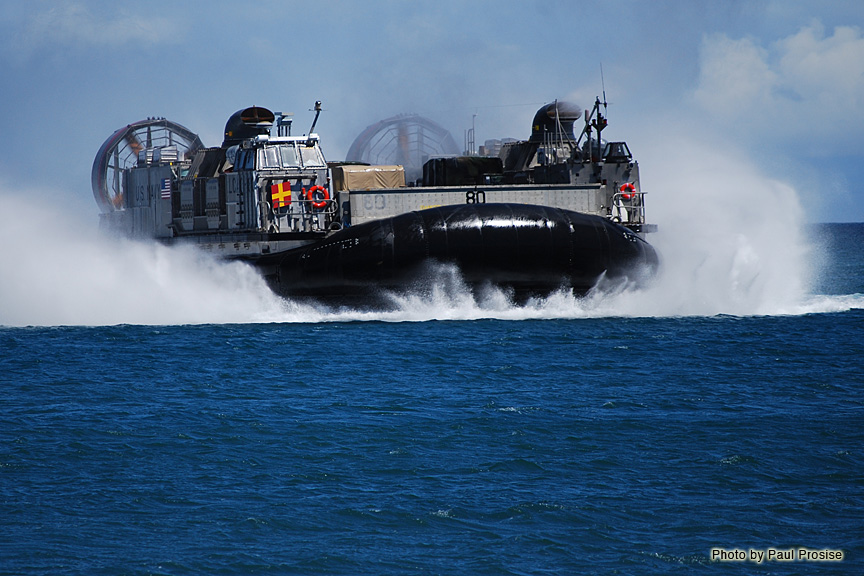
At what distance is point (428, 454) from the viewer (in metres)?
10.4

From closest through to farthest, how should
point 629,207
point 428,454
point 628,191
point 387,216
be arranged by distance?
1. point 428,454
2. point 387,216
3. point 629,207
4. point 628,191

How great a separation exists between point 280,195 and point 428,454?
477 inches

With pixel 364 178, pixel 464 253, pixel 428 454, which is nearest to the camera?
pixel 428 454

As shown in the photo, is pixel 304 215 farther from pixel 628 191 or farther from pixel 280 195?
pixel 628 191

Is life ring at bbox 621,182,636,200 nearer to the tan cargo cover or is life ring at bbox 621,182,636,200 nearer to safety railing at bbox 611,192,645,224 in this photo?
safety railing at bbox 611,192,645,224

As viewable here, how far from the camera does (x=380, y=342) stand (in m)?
17.6

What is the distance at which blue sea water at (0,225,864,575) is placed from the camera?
7.79m

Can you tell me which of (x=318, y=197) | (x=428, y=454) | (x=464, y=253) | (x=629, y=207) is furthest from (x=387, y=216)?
(x=428, y=454)

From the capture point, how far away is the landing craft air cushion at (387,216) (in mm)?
19484

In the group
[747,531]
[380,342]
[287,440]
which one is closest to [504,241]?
[380,342]

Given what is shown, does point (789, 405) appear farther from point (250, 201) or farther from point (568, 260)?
point (250, 201)

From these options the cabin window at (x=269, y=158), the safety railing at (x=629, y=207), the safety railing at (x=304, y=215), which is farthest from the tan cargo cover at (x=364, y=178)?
the safety railing at (x=629, y=207)

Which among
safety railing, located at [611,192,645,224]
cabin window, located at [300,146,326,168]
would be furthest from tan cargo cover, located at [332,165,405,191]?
safety railing, located at [611,192,645,224]

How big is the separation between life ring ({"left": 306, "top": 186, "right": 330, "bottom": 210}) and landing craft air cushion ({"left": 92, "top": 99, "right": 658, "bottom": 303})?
0.14 feet
